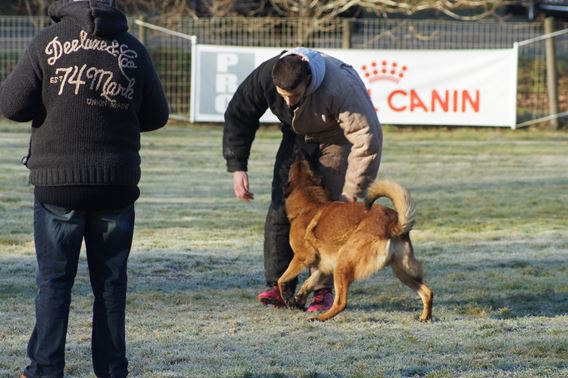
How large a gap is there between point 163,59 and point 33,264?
1110 centimetres

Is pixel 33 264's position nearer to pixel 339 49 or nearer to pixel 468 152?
pixel 468 152

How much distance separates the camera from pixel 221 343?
17.8 feet

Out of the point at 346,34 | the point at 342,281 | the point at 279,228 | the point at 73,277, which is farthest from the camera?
the point at 346,34

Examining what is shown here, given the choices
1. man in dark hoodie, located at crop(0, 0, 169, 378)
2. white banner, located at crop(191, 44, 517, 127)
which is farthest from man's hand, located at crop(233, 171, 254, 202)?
white banner, located at crop(191, 44, 517, 127)

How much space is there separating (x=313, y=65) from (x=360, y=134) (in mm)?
473

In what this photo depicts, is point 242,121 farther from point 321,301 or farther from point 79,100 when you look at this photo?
point 79,100

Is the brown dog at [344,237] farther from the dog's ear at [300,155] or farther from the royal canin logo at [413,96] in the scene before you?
the royal canin logo at [413,96]

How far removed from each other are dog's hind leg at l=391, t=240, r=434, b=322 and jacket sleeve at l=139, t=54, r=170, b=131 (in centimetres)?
189

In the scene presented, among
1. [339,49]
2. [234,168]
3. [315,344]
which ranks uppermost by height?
[339,49]

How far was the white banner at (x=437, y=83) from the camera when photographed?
16562 mm

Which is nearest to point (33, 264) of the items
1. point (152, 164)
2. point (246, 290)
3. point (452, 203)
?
point (246, 290)

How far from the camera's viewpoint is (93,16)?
3.96 meters

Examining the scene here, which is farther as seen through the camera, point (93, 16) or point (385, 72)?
point (385, 72)

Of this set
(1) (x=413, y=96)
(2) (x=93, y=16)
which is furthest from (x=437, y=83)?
(2) (x=93, y=16)
